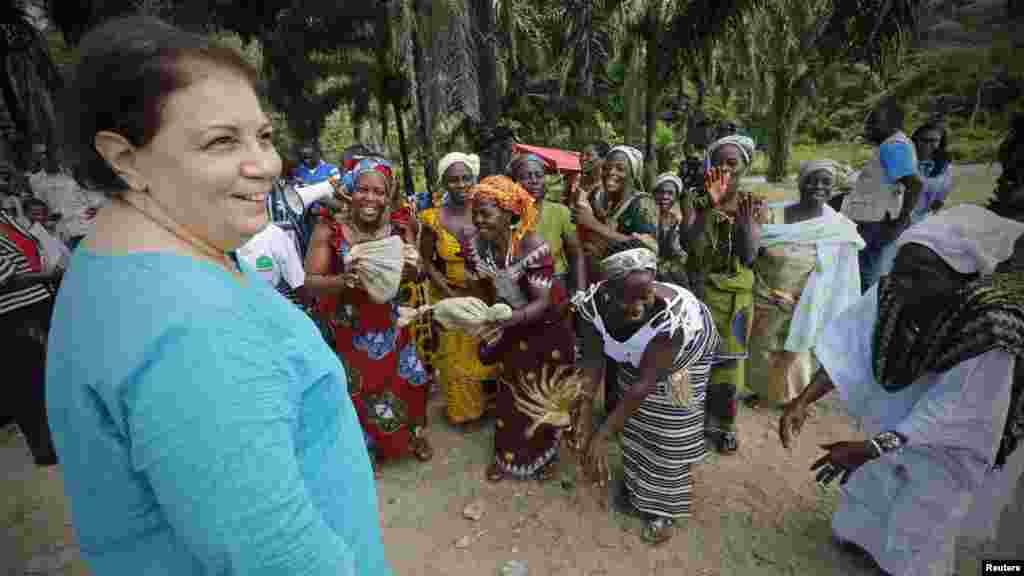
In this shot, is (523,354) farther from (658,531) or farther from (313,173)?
(313,173)

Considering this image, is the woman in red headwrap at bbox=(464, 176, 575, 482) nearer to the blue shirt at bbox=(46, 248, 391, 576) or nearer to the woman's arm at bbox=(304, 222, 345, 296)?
the woman's arm at bbox=(304, 222, 345, 296)

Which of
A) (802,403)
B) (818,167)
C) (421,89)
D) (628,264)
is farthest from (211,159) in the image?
(421,89)

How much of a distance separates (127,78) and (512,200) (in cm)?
225

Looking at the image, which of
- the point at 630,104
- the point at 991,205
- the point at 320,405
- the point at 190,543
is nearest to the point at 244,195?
the point at 320,405

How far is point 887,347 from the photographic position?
84.4 inches

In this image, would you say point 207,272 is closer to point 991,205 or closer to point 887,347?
point 887,347

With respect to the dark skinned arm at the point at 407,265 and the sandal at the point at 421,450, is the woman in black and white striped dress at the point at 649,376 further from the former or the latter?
the sandal at the point at 421,450

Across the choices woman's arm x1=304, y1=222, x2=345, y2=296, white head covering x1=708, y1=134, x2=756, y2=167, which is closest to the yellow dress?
woman's arm x1=304, y1=222, x2=345, y2=296

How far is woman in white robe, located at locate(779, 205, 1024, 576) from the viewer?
1.85 m

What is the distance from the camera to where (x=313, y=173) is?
216 inches

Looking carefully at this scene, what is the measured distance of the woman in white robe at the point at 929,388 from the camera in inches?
72.8

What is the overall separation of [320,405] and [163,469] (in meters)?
0.26

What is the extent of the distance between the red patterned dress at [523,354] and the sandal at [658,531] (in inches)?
29.0

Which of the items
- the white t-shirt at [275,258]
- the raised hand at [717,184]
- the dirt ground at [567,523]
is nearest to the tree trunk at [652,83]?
the raised hand at [717,184]
